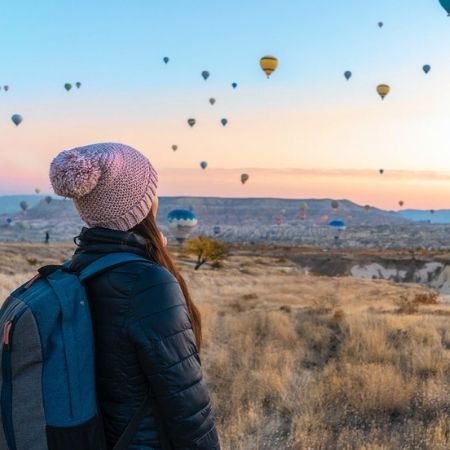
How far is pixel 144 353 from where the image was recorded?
1823 mm

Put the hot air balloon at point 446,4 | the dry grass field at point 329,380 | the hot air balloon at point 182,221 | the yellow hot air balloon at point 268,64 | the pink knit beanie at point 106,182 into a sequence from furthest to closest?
the hot air balloon at point 182,221, the yellow hot air balloon at point 268,64, the hot air balloon at point 446,4, the dry grass field at point 329,380, the pink knit beanie at point 106,182

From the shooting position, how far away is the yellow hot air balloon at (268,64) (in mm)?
40500

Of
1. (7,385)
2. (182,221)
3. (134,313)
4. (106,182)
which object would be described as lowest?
(182,221)

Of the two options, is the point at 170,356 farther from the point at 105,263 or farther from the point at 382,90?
the point at 382,90

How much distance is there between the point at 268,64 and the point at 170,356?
40.7m

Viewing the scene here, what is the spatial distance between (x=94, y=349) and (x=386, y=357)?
7.44 m

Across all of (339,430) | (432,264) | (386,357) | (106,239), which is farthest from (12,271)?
(432,264)

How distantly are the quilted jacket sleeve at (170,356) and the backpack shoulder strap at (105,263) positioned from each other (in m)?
0.09

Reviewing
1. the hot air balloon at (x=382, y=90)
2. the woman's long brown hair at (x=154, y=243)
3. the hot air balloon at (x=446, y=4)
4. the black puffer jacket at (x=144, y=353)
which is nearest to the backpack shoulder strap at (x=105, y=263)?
the black puffer jacket at (x=144, y=353)

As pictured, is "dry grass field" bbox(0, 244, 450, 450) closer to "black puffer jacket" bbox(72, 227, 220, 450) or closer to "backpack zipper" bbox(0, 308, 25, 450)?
"black puffer jacket" bbox(72, 227, 220, 450)

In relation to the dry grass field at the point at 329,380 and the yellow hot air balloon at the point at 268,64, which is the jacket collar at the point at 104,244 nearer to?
the dry grass field at the point at 329,380

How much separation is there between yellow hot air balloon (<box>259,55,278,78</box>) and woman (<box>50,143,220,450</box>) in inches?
1567

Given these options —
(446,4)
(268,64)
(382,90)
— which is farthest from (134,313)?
(382,90)

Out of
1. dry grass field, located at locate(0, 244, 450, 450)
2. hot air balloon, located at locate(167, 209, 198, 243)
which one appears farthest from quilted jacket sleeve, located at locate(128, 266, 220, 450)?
hot air balloon, located at locate(167, 209, 198, 243)
